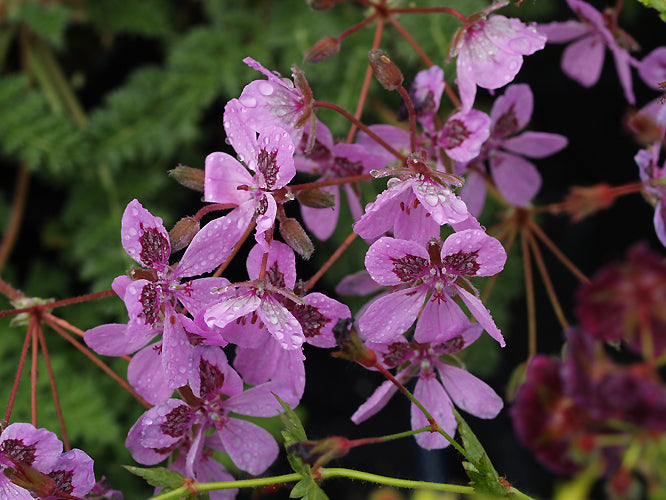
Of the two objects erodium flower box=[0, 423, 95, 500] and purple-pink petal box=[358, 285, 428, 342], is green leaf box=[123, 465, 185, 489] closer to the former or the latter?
erodium flower box=[0, 423, 95, 500]

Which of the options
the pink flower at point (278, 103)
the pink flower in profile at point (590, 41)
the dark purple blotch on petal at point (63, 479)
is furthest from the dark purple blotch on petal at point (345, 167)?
the dark purple blotch on petal at point (63, 479)

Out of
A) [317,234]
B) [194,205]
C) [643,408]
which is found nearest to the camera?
[643,408]

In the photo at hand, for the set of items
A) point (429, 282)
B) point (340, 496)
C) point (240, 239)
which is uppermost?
point (240, 239)

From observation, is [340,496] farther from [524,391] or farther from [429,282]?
[524,391]

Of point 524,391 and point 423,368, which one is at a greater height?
point 524,391

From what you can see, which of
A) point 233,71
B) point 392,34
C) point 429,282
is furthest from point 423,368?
point 233,71

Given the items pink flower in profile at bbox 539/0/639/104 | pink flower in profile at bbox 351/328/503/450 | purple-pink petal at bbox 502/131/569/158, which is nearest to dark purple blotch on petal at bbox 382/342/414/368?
pink flower in profile at bbox 351/328/503/450
